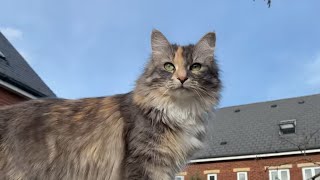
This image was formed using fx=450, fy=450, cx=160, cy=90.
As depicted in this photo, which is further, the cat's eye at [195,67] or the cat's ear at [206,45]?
the cat's ear at [206,45]

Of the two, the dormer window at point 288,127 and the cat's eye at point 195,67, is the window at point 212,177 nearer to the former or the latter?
the dormer window at point 288,127

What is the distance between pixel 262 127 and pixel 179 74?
116 feet

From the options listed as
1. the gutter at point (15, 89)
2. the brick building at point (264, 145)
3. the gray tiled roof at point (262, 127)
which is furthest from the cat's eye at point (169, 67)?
the gray tiled roof at point (262, 127)

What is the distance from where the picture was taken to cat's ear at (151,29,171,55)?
4387 mm

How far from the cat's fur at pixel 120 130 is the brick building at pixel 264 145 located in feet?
95.9

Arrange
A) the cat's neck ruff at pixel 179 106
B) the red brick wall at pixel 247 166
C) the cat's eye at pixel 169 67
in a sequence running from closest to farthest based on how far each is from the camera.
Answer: the cat's neck ruff at pixel 179 106, the cat's eye at pixel 169 67, the red brick wall at pixel 247 166

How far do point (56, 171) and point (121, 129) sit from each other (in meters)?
0.65

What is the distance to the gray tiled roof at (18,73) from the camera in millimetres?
14680

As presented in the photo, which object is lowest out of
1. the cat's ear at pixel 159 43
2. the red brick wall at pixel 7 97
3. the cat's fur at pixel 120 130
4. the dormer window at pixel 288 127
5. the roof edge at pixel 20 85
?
the cat's fur at pixel 120 130

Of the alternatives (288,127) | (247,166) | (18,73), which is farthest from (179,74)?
(288,127)

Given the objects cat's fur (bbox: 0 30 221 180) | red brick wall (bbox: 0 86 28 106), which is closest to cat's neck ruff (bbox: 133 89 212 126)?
cat's fur (bbox: 0 30 221 180)

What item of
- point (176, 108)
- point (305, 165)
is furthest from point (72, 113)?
point (305, 165)

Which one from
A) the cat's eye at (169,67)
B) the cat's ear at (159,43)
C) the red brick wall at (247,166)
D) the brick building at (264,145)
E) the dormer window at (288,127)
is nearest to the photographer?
the cat's eye at (169,67)

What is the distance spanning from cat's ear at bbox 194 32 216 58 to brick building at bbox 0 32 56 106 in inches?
410
